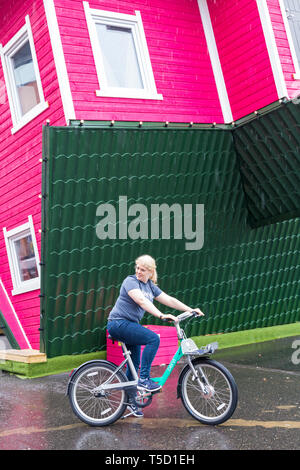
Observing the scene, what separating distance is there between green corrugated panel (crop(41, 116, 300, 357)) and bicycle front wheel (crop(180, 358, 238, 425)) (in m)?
3.53

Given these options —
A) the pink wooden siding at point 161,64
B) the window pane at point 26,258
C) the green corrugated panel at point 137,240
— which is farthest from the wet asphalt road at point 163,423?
the pink wooden siding at point 161,64

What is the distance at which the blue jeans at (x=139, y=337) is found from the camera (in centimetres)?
574

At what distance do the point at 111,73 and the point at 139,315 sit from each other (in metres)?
5.33

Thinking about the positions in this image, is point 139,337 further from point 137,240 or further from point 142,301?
point 137,240

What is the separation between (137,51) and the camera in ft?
33.4

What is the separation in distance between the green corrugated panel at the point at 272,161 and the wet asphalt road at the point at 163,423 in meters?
3.01

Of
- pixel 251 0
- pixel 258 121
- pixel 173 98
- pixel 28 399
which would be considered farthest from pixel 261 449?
pixel 251 0

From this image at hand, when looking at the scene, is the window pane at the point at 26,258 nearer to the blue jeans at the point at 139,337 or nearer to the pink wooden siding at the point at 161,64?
the pink wooden siding at the point at 161,64

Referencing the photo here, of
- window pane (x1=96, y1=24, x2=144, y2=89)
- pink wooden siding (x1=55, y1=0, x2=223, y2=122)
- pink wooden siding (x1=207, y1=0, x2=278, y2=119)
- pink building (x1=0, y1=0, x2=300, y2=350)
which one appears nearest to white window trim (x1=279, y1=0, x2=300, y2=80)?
pink building (x1=0, y1=0, x2=300, y2=350)

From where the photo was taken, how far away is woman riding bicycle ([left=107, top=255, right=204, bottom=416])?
18.8 ft

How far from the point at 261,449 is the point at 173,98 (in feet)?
22.8

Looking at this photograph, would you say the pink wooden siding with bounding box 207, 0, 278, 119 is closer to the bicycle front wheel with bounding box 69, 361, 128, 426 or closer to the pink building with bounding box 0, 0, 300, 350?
the pink building with bounding box 0, 0, 300, 350

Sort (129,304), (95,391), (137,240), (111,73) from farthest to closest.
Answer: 1. (111,73)
2. (137,240)
3. (129,304)
4. (95,391)

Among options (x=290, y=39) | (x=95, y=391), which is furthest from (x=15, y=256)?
(x=290, y=39)
